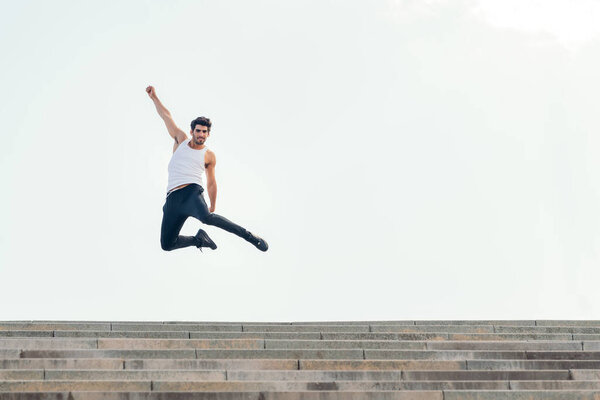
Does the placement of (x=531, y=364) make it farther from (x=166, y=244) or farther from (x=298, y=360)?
(x=166, y=244)

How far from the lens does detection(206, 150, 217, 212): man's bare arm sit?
54.7 ft

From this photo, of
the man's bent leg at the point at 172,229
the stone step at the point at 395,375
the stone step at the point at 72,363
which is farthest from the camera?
the man's bent leg at the point at 172,229

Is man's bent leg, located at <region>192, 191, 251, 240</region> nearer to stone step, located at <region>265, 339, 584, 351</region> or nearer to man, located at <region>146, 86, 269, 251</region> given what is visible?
man, located at <region>146, 86, 269, 251</region>

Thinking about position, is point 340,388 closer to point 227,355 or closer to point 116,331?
point 227,355

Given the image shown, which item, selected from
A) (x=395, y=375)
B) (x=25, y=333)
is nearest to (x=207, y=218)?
(x=25, y=333)

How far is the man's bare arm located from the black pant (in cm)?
20

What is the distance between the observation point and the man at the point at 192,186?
16.5 meters

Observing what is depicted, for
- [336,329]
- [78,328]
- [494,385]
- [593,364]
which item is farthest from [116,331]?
[593,364]

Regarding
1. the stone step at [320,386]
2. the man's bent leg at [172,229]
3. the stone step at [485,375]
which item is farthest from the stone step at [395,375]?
the man's bent leg at [172,229]

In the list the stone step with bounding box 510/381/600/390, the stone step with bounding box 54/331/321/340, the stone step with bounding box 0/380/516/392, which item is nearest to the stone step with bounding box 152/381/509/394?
the stone step with bounding box 0/380/516/392

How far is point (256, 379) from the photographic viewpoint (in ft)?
37.5

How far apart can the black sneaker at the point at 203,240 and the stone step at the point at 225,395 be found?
645 centimetres

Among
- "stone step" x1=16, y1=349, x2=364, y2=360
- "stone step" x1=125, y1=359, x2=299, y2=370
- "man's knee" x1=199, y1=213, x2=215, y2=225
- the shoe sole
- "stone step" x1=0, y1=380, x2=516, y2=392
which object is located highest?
"man's knee" x1=199, y1=213, x2=215, y2=225

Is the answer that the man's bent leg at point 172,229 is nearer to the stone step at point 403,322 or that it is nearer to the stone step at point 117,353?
the stone step at point 403,322
